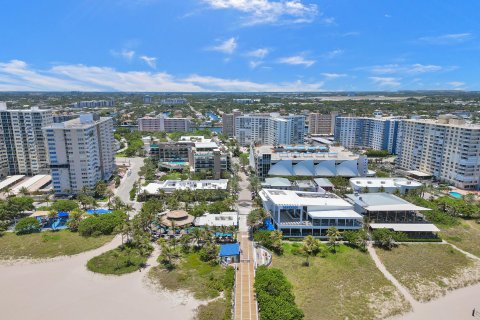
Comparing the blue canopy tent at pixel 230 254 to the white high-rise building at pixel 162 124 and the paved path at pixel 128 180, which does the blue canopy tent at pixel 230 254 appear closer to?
the paved path at pixel 128 180

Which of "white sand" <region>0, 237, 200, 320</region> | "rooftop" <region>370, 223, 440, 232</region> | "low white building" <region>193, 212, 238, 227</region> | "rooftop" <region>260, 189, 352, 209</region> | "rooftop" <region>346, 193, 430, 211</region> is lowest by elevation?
"white sand" <region>0, 237, 200, 320</region>

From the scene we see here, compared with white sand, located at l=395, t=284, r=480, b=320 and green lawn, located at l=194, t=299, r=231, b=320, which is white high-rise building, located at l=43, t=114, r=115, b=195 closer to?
green lawn, located at l=194, t=299, r=231, b=320

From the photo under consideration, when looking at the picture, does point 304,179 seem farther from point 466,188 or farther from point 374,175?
point 466,188

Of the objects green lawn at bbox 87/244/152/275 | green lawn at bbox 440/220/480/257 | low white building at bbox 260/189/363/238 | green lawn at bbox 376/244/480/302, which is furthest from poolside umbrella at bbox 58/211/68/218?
green lawn at bbox 440/220/480/257

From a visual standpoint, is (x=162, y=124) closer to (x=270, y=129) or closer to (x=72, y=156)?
(x=270, y=129)

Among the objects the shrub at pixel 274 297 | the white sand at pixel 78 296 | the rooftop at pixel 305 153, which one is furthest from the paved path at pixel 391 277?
the rooftop at pixel 305 153
